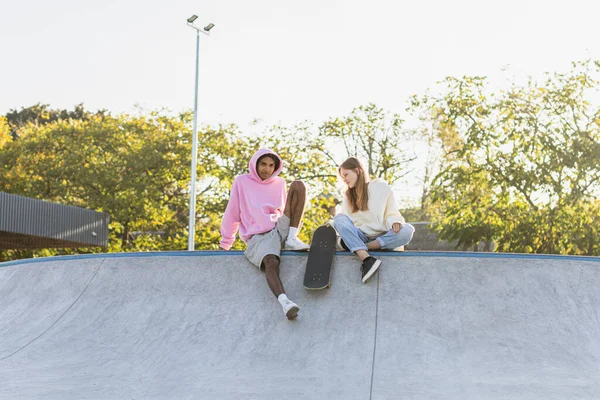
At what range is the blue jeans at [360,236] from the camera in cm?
754

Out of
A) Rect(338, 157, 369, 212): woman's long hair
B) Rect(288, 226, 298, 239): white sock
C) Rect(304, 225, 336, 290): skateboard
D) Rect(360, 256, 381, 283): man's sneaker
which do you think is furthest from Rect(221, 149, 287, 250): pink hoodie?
Rect(360, 256, 381, 283): man's sneaker

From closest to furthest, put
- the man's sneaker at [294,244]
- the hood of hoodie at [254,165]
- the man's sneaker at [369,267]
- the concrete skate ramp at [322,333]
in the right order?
the concrete skate ramp at [322,333]
the man's sneaker at [369,267]
the man's sneaker at [294,244]
the hood of hoodie at [254,165]

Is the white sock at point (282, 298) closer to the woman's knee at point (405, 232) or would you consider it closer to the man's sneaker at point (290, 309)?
the man's sneaker at point (290, 309)

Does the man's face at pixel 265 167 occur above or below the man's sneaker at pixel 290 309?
above

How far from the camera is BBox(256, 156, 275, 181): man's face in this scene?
8.01m

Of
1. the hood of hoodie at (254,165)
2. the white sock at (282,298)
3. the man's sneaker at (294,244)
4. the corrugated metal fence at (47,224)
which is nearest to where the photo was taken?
the white sock at (282,298)

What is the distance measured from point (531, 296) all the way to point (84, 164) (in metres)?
Result: 23.4

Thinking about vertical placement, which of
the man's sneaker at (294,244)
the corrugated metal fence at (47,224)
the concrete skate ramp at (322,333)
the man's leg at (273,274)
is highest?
the man's sneaker at (294,244)

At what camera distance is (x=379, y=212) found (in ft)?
25.5

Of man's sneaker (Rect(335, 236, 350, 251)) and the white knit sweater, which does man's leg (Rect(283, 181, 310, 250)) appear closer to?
man's sneaker (Rect(335, 236, 350, 251))

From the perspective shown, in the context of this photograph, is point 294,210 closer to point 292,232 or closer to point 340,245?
point 292,232

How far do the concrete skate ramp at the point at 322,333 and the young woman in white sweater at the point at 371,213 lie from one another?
10.6 inches

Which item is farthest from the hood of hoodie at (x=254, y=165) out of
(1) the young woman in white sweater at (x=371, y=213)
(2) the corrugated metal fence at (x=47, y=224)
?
(2) the corrugated metal fence at (x=47, y=224)

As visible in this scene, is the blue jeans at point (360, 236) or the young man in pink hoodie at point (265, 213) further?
the young man in pink hoodie at point (265, 213)
